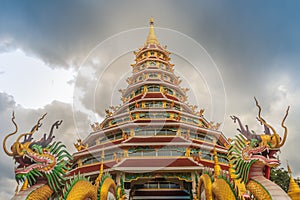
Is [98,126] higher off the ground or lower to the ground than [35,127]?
higher

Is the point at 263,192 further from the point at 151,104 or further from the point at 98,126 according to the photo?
the point at 98,126

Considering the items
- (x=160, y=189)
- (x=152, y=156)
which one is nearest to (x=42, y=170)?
(x=152, y=156)

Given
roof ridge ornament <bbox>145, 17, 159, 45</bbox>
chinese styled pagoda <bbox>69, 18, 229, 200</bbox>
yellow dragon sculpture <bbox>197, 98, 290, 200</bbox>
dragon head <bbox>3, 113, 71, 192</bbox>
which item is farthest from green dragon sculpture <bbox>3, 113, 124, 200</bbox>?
roof ridge ornament <bbox>145, 17, 159, 45</bbox>

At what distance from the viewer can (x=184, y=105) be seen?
23812 millimetres

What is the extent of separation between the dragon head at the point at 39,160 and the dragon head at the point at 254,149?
589cm

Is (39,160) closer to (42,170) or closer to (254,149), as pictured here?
(42,170)

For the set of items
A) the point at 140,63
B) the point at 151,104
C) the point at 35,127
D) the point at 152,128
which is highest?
the point at 140,63

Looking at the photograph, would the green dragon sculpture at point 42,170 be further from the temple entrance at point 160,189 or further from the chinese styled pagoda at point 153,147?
the temple entrance at point 160,189

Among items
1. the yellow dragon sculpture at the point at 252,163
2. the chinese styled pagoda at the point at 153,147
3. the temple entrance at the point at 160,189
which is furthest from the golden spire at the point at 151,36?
the yellow dragon sculpture at the point at 252,163

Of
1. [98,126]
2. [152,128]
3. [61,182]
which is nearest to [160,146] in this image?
[152,128]

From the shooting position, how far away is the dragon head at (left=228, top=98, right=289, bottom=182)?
7.94 metres

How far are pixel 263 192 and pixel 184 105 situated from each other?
Answer: 54.4 ft

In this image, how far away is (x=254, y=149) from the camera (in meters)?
8.15

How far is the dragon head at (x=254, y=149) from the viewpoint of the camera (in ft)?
26.0
